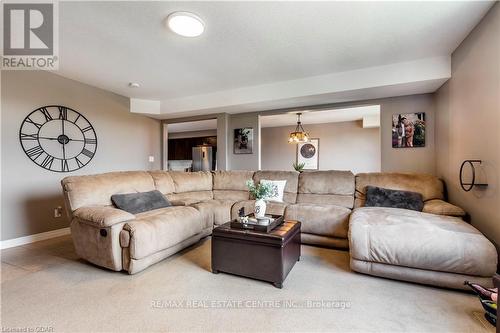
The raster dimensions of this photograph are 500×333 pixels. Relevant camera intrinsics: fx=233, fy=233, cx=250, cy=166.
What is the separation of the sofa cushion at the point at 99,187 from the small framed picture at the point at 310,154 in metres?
4.90

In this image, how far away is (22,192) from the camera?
3273 millimetres

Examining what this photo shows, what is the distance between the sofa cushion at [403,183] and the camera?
9.96 feet

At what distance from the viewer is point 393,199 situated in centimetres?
299

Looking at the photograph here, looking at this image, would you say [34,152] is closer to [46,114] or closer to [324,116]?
[46,114]

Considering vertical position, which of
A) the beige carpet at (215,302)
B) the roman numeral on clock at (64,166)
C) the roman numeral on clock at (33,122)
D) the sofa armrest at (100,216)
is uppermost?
the roman numeral on clock at (33,122)

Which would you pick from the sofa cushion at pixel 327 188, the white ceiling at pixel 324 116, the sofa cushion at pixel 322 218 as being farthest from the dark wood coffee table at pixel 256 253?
the white ceiling at pixel 324 116

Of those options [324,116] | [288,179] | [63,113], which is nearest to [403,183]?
[288,179]

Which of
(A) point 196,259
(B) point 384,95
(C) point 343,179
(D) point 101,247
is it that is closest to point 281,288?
(A) point 196,259

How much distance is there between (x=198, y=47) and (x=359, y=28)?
5.68ft

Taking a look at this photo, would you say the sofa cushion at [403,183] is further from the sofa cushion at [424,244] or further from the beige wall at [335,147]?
the beige wall at [335,147]

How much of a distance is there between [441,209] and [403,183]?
655 mm

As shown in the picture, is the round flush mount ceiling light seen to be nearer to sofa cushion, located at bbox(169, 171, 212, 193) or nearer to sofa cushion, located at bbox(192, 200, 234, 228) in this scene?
sofa cushion, located at bbox(192, 200, 234, 228)

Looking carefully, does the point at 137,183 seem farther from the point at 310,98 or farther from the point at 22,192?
the point at 310,98

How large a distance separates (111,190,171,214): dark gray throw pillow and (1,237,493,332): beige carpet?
713 millimetres
